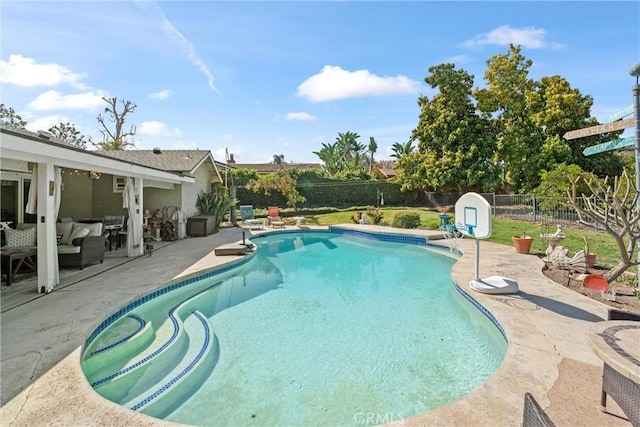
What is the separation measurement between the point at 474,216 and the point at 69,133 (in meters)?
43.9

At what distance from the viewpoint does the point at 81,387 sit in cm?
330

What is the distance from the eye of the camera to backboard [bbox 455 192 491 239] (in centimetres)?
648

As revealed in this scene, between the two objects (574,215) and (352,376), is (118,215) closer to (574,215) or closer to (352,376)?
(352,376)

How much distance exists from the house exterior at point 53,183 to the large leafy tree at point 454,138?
18931 mm

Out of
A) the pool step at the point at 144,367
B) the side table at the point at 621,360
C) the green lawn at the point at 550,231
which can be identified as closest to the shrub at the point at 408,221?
the green lawn at the point at 550,231

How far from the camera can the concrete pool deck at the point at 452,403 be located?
2861 mm

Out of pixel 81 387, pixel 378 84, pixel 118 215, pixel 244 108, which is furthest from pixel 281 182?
pixel 81 387

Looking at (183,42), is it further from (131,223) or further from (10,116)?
(10,116)

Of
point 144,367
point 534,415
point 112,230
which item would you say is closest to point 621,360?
point 534,415

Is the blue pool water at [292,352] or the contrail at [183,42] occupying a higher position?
the contrail at [183,42]

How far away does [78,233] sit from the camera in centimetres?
862

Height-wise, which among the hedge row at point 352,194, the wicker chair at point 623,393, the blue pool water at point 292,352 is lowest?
the blue pool water at point 292,352

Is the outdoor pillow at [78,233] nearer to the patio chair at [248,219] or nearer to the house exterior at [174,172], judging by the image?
the house exterior at [174,172]

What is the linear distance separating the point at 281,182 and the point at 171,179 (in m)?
10.7
